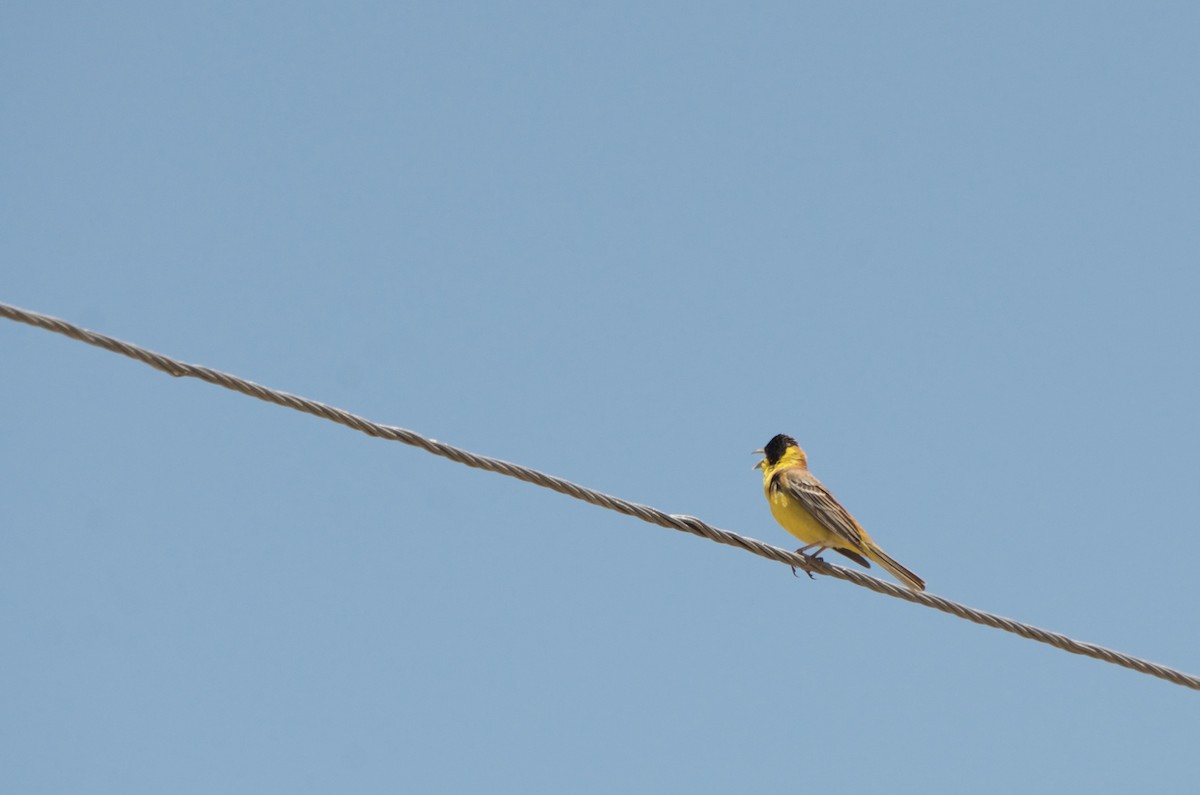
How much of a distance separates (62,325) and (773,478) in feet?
25.7

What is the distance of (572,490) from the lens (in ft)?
20.5

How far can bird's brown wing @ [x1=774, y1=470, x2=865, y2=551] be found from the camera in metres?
11.1

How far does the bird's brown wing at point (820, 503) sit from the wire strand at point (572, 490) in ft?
11.0

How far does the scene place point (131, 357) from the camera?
17.7 feet

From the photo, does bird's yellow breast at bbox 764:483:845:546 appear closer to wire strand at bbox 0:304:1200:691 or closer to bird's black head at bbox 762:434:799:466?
bird's black head at bbox 762:434:799:466

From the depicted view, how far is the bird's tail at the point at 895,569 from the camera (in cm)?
1002

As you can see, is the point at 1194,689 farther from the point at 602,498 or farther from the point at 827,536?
the point at 827,536

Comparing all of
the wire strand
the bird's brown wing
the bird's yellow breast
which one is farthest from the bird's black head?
the wire strand

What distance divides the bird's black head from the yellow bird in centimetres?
32

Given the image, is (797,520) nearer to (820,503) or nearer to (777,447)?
(820,503)

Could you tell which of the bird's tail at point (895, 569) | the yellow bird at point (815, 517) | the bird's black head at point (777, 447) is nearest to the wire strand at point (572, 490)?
the bird's tail at point (895, 569)

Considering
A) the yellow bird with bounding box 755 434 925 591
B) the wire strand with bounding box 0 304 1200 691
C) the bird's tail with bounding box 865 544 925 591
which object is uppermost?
the yellow bird with bounding box 755 434 925 591

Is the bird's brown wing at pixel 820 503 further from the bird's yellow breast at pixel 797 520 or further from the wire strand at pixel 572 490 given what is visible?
the wire strand at pixel 572 490

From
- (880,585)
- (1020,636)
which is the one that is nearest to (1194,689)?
(1020,636)
